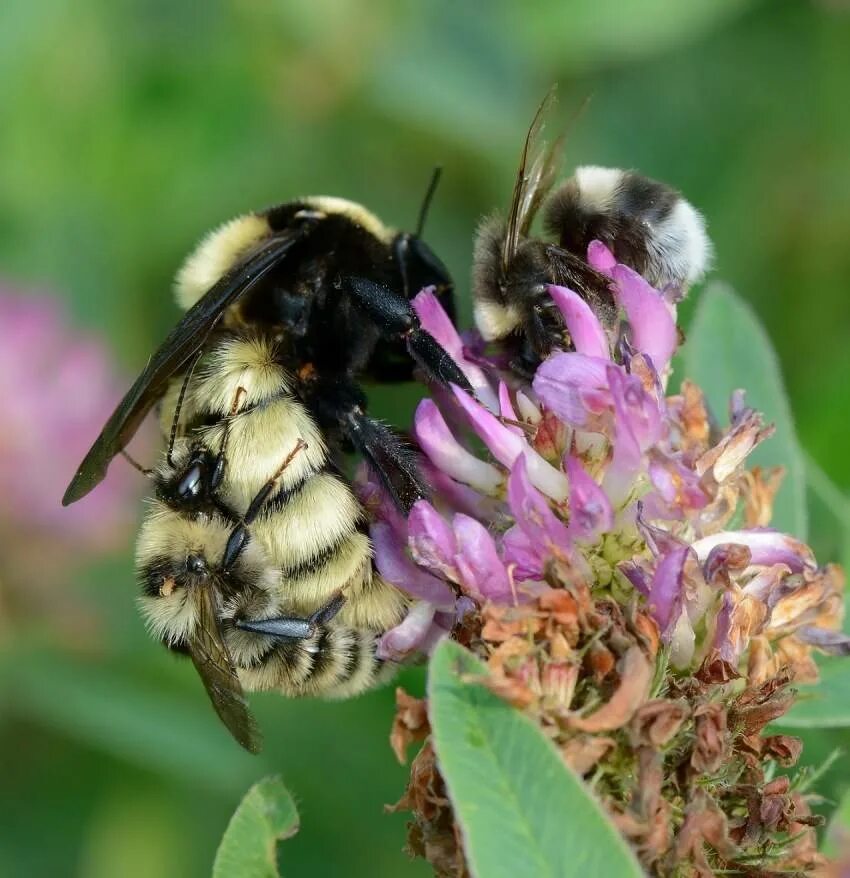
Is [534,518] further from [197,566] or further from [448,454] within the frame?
[197,566]

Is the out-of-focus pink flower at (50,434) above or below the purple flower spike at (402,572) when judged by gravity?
below

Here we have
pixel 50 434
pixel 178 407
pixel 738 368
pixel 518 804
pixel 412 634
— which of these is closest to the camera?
pixel 518 804

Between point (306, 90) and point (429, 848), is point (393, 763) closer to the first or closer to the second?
point (429, 848)

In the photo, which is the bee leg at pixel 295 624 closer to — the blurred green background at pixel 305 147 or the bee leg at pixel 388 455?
the bee leg at pixel 388 455

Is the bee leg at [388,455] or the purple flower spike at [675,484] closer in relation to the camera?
the purple flower spike at [675,484]

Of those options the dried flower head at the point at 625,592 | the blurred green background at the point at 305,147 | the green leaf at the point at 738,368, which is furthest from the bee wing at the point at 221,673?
the blurred green background at the point at 305,147

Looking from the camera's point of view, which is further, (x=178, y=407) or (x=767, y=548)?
(x=178, y=407)

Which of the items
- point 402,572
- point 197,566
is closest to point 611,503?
point 402,572

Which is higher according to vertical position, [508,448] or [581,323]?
[581,323]
